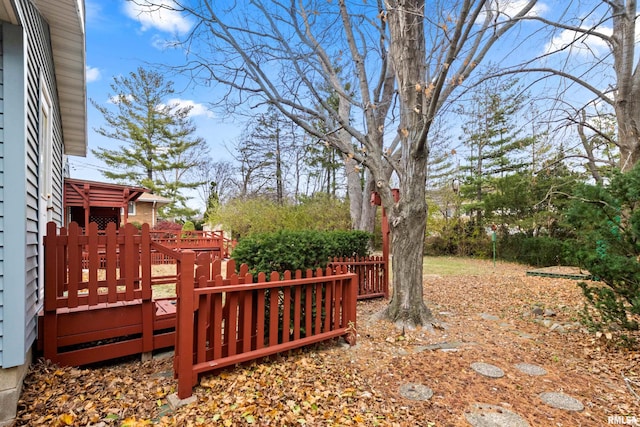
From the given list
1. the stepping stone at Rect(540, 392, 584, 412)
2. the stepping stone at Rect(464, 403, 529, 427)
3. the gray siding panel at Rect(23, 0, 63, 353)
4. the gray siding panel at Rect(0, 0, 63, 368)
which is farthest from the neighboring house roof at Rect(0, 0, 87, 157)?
the stepping stone at Rect(540, 392, 584, 412)

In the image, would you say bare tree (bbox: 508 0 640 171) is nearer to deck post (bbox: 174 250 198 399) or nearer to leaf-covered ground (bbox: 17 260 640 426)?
leaf-covered ground (bbox: 17 260 640 426)

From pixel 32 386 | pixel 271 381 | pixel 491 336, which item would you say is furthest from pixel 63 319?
pixel 491 336

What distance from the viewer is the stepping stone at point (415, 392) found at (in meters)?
2.45

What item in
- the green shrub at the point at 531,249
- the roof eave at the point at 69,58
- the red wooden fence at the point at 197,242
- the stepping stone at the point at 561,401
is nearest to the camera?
the stepping stone at the point at 561,401

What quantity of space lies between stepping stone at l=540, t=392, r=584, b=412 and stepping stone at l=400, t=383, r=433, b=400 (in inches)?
34.6

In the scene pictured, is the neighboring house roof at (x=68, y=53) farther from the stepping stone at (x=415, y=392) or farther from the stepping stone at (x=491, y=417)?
the stepping stone at (x=491, y=417)

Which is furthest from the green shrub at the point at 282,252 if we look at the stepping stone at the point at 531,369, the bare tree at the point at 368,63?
the stepping stone at the point at 531,369

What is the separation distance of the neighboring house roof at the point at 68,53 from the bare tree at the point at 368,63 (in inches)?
48.0

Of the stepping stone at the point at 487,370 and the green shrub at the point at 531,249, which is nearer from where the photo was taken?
the stepping stone at the point at 487,370

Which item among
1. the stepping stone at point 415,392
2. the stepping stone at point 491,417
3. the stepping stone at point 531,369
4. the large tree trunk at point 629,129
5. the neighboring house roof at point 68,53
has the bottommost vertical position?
the stepping stone at point 531,369

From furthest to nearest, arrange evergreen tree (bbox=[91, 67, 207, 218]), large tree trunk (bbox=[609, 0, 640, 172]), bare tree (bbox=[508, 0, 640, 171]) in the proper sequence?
evergreen tree (bbox=[91, 67, 207, 218]) → large tree trunk (bbox=[609, 0, 640, 172]) → bare tree (bbox=[508, 0, 640, 171])

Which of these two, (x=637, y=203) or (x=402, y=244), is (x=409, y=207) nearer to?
(x=402, y=244)

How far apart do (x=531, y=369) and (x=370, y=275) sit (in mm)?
3115

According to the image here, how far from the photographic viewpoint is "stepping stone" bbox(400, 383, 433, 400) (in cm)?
245
